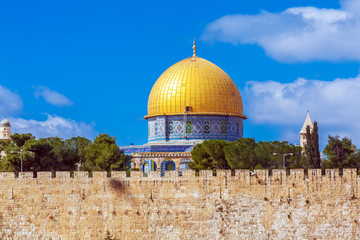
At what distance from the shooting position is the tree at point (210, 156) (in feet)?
176

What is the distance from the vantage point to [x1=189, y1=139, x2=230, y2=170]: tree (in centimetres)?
5375

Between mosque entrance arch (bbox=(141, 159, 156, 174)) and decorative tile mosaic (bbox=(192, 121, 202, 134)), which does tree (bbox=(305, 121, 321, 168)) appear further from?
mosque entrance arch (bbox=(141, 159, 156, 174))

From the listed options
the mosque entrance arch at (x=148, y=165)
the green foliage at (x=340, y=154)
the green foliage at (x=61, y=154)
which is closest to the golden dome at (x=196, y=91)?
the mosque entrance arch at (x=148, y=165)

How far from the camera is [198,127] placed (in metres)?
80.8

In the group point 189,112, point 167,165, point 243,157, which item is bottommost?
point 167,165

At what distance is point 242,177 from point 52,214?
8.92m

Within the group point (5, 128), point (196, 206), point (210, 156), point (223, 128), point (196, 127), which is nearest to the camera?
point (196, 206)

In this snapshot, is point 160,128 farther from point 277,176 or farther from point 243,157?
point 277,176

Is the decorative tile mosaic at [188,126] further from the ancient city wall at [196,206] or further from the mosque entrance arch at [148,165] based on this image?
the ancient city wall at [196,206]

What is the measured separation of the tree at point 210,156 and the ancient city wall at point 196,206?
1813 centimetres

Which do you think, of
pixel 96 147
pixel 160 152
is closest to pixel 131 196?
pixel 96 147

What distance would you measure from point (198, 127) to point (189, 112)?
1883 mm

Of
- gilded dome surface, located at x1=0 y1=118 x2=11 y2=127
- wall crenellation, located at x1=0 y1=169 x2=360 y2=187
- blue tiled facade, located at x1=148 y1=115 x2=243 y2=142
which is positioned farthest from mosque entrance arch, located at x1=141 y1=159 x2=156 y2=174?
gilded dome surface, located at x1=0 y1=118 x2=11 y2=127

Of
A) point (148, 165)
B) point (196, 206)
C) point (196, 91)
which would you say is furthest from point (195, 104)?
point (196, 206)
